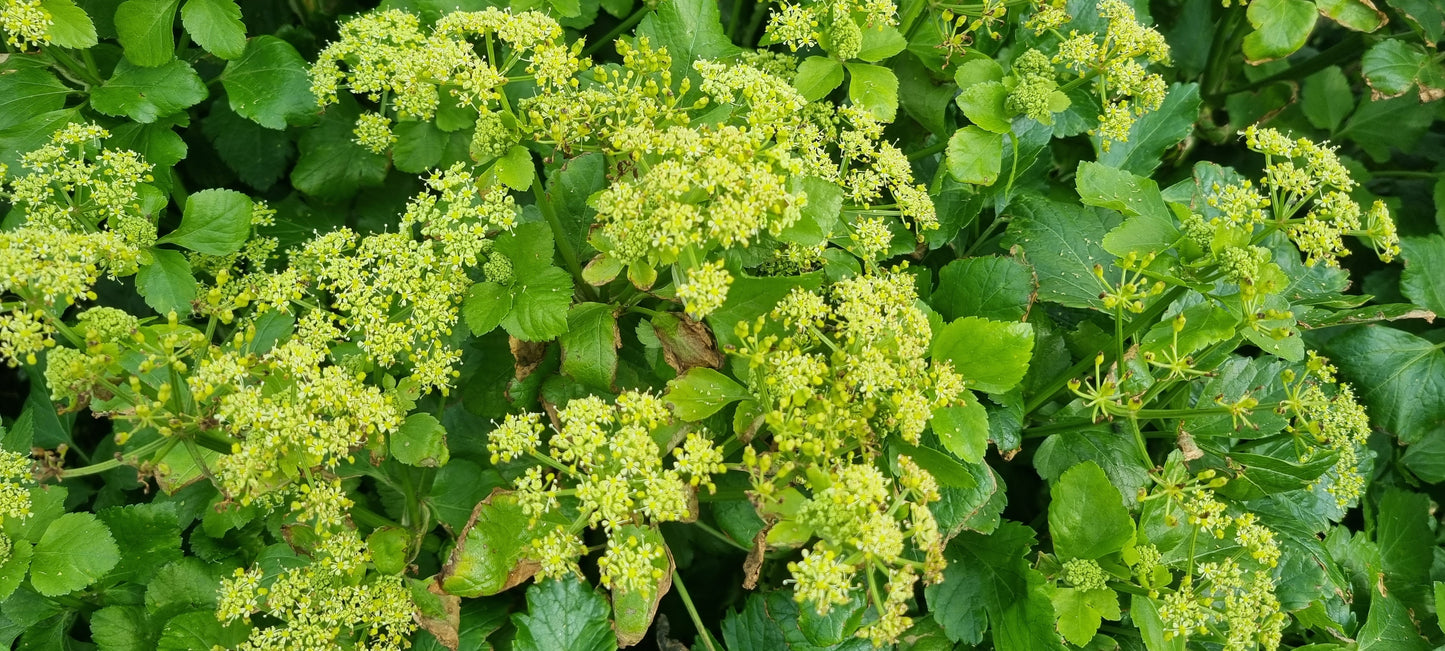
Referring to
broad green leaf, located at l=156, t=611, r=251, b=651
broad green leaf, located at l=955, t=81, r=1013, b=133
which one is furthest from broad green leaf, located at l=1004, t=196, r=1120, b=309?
broad green leaf, located at l=156, t=611, r=251, b=651

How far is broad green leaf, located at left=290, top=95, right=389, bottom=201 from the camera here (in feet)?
9.05

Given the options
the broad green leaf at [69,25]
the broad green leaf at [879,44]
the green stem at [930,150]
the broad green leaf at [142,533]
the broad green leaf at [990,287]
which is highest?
the broad green leaf at [69,25]

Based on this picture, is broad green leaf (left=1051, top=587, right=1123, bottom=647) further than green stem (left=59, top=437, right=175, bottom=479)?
Yes

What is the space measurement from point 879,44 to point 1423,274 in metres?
1.93

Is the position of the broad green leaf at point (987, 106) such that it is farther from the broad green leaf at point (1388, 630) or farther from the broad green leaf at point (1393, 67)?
the broad green leaf at point (1388, 630)

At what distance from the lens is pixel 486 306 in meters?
2.13

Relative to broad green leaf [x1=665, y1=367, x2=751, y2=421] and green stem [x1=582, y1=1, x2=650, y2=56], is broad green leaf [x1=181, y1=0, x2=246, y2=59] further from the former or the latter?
broad green leaf [x1=665, y1=367, x2=751, y2=421]

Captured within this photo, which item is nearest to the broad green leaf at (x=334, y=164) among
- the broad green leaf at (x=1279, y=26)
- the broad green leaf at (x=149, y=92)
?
the broad green leaf at (x=149, y=92)

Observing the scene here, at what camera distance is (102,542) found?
2111 millimetres

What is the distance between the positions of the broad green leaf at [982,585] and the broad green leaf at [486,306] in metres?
1.25

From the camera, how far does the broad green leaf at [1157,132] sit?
2.83 metres

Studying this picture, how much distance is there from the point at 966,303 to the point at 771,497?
891 mm

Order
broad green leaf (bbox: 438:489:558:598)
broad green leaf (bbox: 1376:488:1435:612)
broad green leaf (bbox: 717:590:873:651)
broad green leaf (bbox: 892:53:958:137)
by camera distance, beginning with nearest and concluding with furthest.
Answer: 1. broad green leaf (bbox: 438:489:558:598)
2. broad green leaf (bbox: 717:590:873:651)
3. broad green leaf (bbox: 892:53:958:137)
4. broad green leaf (bbox: 1376:488:1435:612)

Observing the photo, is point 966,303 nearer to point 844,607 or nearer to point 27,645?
point 844,607
